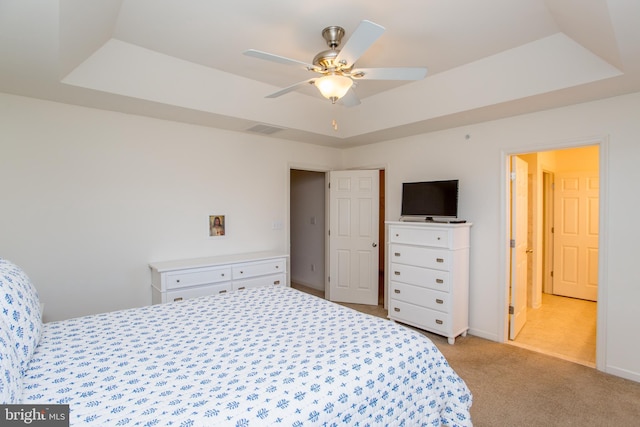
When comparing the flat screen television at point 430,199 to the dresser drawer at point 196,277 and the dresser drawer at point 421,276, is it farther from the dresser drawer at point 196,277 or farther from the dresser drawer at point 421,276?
the dresser drawer at point 196,277

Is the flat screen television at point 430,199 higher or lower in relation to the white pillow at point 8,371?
higher

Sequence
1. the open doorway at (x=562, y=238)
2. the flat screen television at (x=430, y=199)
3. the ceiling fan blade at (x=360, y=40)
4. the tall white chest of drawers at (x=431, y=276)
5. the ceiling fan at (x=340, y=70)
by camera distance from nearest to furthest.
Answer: the ceiling fan blade at (x=360, y=40) → the ceiling fan at (x=340, y=70) → the tall white chest of drawers at (x=431, y=276) → the flat screen television at (x=430, y=199) → the open doorway at (x=562, y=238)

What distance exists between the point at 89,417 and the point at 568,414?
2802 millimetres

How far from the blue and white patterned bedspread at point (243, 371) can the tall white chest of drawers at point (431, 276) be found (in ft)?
5.29

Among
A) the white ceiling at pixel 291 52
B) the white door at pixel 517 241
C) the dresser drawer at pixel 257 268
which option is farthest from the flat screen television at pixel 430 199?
the dresser drawer at pixel 257 268

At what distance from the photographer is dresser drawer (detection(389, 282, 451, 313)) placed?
10.8 feet

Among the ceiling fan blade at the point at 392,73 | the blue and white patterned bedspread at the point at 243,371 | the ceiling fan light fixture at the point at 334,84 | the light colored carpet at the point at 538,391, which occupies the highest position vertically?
the ceiling fan blade at the point at 392,73

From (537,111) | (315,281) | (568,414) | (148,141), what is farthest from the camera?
(315,281)

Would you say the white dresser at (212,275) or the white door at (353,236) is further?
the white door at (353,236)

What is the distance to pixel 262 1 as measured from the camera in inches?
78.9

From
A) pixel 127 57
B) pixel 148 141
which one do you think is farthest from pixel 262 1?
pixel 148 141

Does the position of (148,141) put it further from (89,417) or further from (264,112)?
(89,417)

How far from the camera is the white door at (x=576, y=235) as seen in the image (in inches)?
178

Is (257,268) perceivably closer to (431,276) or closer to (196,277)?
(196,277)
